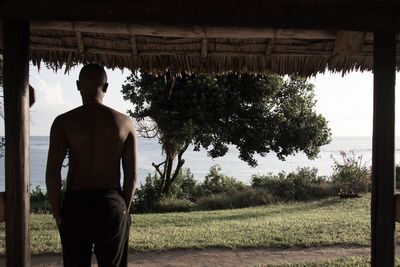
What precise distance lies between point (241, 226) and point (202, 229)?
0.72 metres

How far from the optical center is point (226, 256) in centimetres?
573

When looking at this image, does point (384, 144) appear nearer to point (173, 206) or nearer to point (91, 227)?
point (91, 227)

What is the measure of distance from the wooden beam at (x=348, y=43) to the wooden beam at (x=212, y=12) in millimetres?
480

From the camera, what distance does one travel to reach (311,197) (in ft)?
42.1

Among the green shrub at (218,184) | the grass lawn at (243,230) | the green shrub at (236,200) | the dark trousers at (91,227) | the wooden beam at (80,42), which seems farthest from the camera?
the green shrub at (218,184)

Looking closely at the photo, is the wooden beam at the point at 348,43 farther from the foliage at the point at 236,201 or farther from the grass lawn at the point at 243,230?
the foliage at the point at 236,201

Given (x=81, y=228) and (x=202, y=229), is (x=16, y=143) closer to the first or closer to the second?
(x=81, y=228)

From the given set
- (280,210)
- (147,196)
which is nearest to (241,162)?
(147,196)

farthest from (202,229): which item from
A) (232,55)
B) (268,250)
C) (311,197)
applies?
(311,197)

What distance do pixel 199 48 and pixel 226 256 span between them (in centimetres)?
295

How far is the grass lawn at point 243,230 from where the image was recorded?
20.8 feet

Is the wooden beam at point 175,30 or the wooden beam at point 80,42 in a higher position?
the wooden beam at point 175,30

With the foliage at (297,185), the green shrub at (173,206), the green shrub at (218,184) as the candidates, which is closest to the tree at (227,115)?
the foliage at (297,185)

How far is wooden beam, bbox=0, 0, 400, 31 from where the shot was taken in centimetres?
288
